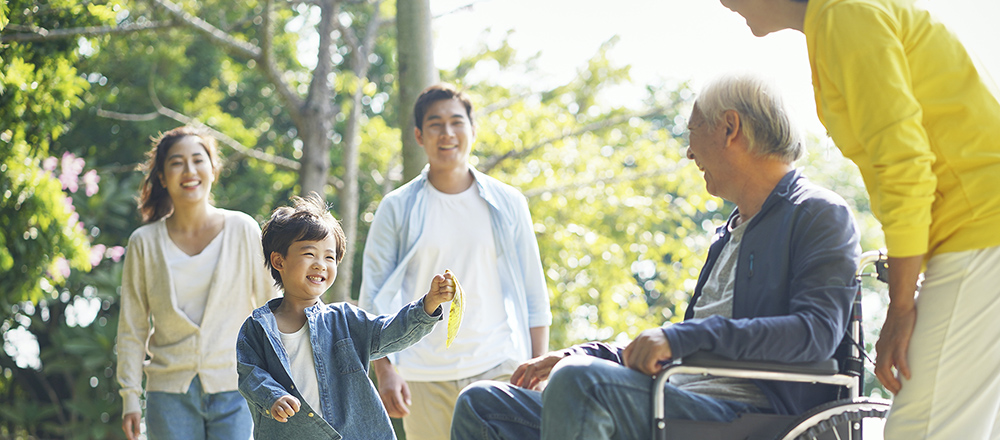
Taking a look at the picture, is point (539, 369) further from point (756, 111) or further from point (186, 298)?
point (186, 298)

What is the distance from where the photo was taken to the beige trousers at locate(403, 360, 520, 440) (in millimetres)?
2863

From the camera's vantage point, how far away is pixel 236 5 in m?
8.30

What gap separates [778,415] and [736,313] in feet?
0.80

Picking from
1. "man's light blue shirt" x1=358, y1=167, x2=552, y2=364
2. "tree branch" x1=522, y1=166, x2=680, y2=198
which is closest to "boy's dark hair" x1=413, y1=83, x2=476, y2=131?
"man's light blue shirt" x1=358, y1=167, x2=552, y2=364

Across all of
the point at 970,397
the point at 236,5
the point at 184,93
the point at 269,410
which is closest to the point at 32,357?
the point at 184,93

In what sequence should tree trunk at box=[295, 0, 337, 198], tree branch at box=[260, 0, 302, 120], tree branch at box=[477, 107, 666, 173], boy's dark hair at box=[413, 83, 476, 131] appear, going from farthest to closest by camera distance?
tree branch at box=[477, 107, 666, 173]
tree trunk at box=[295, 0, 337, 198]
tree branch at box=[260, 0, 302, 120]
boy's dark hair at box=[413, 83, 476, 131]

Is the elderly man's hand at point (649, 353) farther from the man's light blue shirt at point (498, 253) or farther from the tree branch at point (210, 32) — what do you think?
the tree branch at point (210, 32)

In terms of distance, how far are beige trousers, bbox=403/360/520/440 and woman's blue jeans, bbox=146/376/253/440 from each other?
60 centimetres

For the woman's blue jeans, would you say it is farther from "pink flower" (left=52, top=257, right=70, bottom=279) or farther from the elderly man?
"pink flower" (left=52, top=257, right=70, bottom=279)

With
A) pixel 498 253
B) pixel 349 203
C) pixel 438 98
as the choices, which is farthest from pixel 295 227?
pixel 349 203

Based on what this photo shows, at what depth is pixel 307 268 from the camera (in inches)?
88.7

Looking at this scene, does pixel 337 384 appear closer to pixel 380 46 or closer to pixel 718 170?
pixel 718 170

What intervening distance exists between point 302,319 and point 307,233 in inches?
9.1

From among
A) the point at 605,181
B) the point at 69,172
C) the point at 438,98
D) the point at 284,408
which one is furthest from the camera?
the point at 605,181
